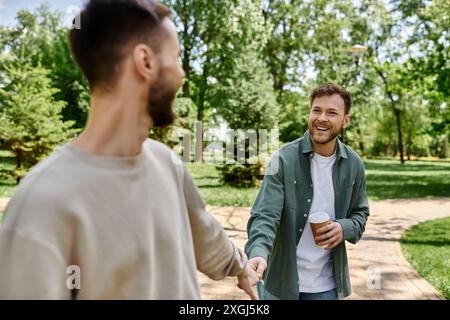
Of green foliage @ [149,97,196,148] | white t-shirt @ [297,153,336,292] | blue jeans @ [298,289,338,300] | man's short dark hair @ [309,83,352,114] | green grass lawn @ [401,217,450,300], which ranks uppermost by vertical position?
green foliage @ [149,97,196,148]

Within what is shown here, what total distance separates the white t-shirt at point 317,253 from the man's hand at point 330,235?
0.53 ft

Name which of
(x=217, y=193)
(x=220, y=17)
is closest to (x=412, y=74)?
(x=217, y=193)

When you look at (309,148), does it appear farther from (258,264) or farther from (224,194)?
(224,194)

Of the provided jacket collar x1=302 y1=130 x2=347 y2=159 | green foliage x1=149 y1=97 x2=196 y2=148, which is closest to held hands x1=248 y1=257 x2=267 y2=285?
jacket collar x1=302 y1=130 x2=347 y2=159

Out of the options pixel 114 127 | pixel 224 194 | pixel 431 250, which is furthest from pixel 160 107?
pixel 224 194

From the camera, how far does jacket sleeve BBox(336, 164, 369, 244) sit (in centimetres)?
238

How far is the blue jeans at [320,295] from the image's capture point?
2451mm

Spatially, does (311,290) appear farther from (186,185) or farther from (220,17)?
(220,17)

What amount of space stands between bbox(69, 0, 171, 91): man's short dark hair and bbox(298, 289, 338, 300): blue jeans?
73.3 inches

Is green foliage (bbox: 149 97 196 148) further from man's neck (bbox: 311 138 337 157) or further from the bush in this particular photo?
man's neck (bbox: 311 138 337 157)

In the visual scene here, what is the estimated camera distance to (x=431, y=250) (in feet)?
23.9

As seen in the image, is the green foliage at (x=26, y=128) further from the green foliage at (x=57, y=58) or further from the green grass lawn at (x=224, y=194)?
the green foliage at (x=57, y=58)

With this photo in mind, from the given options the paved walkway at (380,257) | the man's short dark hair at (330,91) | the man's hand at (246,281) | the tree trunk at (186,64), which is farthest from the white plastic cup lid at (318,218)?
the tree trunk at (186,64)

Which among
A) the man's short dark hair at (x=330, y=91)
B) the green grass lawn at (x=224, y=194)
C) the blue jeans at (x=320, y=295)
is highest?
the man's short dark hair at (x=330, y=91)
